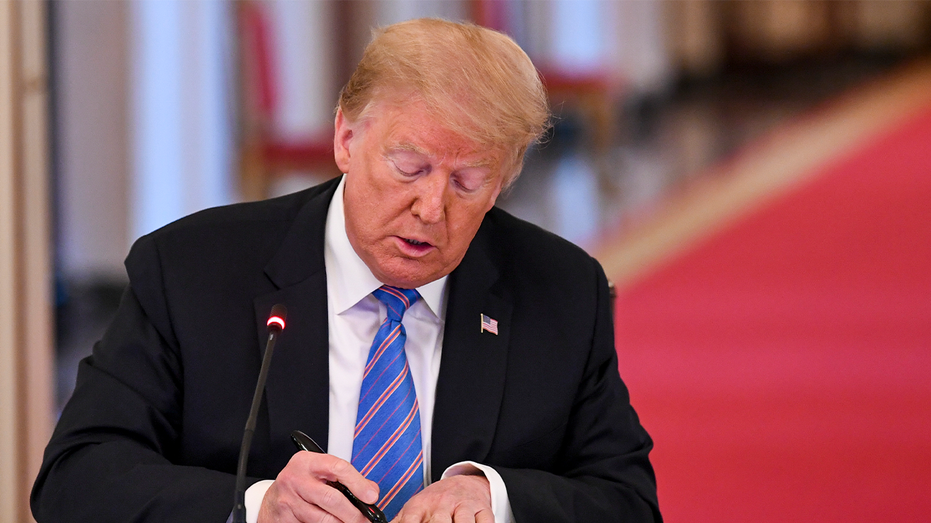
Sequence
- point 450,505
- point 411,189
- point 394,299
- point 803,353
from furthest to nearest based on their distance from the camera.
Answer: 1. point 803,353
2. point 394,299
3. point 411,189
4. point 450,505

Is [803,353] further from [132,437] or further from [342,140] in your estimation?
[132,437]

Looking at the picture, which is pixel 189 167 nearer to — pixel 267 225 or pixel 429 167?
pixel 267 225

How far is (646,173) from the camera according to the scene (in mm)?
4730

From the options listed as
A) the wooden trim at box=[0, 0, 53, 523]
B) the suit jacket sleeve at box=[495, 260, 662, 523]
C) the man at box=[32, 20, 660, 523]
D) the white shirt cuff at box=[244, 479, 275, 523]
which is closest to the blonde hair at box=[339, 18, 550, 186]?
the man at box=[32, 20, 660, 523]

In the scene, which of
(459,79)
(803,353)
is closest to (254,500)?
(459,79)

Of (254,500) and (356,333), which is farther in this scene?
(356,333)

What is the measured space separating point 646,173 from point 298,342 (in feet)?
11.6

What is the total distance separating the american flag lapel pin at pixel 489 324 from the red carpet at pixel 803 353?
4.83ft

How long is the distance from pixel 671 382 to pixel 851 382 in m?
0.67

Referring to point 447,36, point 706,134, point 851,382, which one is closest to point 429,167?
point 447,36

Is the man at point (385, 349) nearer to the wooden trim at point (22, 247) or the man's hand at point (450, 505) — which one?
the man's hand at point (450, 505)

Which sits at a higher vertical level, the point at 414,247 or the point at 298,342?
the point at 414,247

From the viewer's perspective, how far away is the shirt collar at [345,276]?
1.49m

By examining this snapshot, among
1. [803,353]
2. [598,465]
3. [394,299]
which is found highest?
[394,299]
